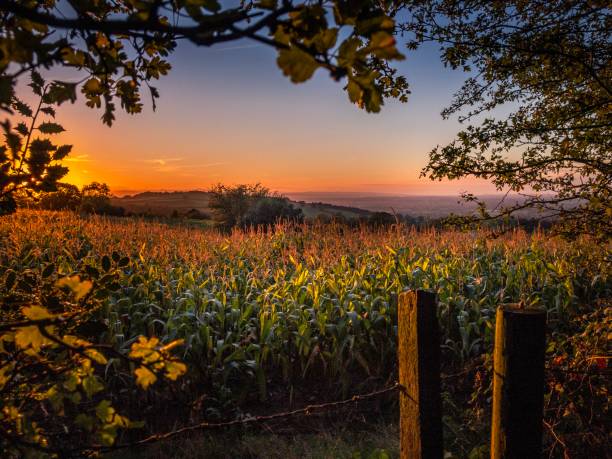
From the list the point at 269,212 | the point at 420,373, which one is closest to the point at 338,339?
the point at 420,373

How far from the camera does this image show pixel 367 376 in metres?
5.72

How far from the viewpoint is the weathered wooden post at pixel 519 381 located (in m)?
2.22

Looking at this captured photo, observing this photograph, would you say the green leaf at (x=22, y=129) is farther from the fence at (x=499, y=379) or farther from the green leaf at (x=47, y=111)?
the fence at (x=499, y=379)

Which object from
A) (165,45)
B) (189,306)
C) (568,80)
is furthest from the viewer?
(189,306)

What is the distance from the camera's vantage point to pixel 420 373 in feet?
7.63

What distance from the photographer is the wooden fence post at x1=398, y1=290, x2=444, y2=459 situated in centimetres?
232

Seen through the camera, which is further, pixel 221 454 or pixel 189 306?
pixel 189 306

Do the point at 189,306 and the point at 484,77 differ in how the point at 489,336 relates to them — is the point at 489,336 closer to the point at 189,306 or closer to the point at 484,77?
the point at 484,77

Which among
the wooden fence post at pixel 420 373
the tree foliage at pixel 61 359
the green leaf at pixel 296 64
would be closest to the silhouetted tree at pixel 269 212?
the wooden fence post at pixel 420 373

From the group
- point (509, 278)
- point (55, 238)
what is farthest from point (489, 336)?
point (55, 238)

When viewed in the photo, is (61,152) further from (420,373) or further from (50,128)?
(420,373)

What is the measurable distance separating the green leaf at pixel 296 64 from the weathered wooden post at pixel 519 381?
1802 millimetres

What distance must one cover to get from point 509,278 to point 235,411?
5.28m

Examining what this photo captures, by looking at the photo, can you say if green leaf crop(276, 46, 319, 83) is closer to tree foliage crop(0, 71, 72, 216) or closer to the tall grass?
tree foliage crop(0, 71, 72, 216)
